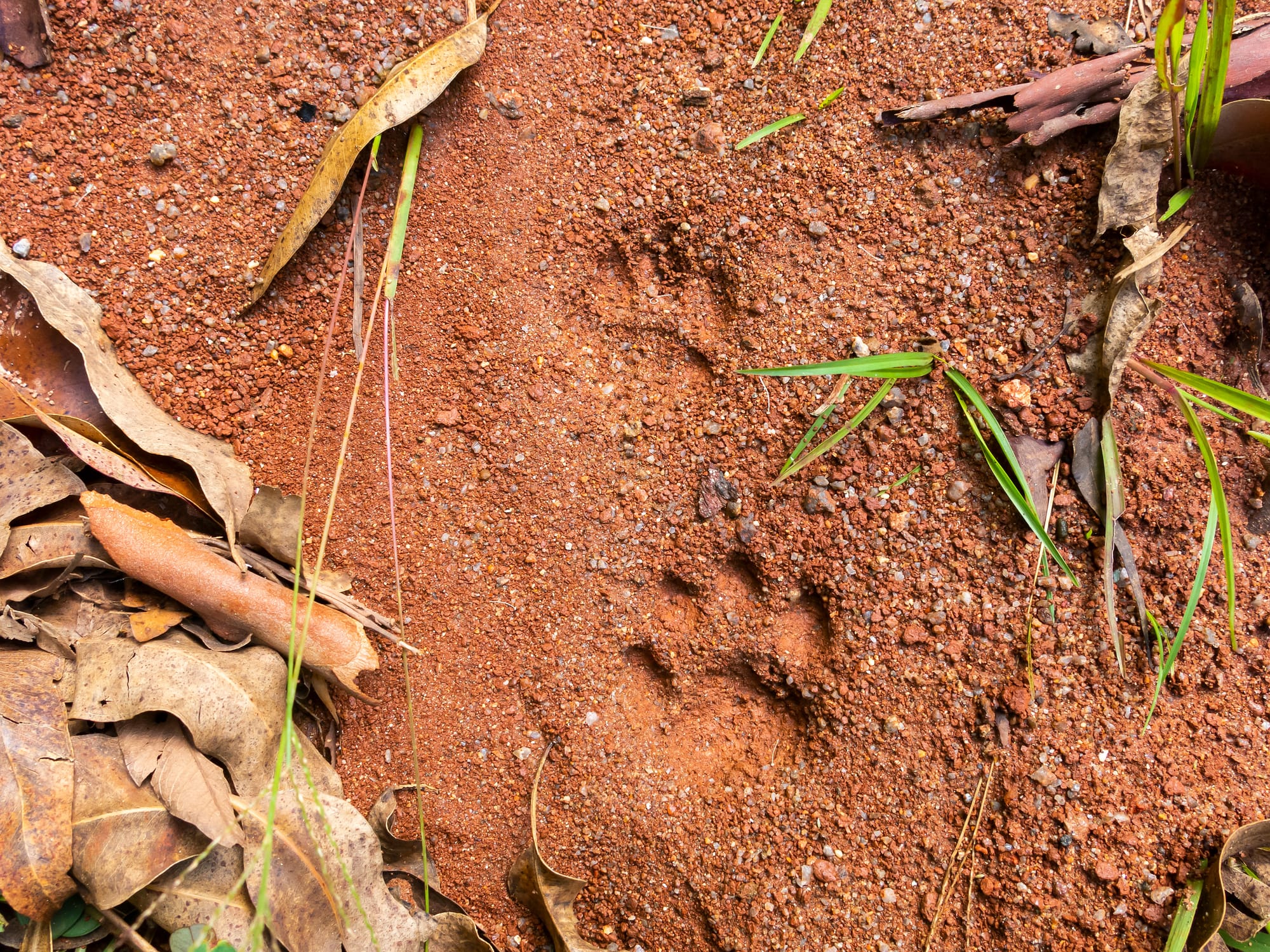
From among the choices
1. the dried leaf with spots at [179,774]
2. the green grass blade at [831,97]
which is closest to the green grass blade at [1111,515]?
the green grass blade at [831,97]

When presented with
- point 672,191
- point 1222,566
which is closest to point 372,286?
point 672,191

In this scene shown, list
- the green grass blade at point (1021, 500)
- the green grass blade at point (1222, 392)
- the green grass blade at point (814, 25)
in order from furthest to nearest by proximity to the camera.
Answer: the green grass blade at point (814, 25), the green grass blade at point (1021, 500), the green grass blade at point (1222, 392)

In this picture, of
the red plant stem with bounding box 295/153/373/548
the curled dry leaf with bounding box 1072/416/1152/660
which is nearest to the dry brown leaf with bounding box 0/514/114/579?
the red plant stem with bounding box 295/153/373/548

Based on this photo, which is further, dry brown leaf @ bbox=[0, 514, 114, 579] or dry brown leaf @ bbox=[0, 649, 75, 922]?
dry brown leaf @ bbox=[0, 514, 114, 579]

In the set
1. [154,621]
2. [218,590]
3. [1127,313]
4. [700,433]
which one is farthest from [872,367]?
[154,621]

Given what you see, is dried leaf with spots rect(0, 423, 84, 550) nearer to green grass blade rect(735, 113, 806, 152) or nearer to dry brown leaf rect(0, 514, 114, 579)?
dry brown leaf rect(0, 514, 114, 579)

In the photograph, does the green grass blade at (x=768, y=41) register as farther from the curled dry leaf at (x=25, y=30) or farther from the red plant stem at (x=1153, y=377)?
the curled dry leaf at (x=25, y=30)

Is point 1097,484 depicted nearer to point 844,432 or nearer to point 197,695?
point 844,432
